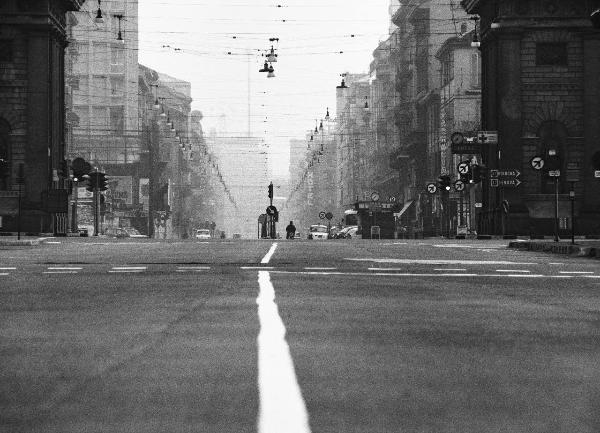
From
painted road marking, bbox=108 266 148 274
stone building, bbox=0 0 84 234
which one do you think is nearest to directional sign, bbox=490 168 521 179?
stone building, bbox=0 0 84 234

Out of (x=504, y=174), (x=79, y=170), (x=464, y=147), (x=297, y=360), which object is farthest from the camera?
(x=79, y=170)

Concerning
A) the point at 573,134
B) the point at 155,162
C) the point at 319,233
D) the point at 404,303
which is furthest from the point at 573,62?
the point at 155,162

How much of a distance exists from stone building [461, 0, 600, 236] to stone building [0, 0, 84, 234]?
21.5 m

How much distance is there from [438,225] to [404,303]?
91.1 meters

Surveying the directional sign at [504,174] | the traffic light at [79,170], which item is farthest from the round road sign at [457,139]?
the traffic light at [79,170]

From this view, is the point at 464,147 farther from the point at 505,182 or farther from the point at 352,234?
the point at 352,234

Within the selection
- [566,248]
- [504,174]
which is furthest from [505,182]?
[566,248]

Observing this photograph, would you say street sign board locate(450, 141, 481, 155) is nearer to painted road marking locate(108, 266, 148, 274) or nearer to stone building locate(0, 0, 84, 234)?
stone building locate(0, 0, 84, 234)

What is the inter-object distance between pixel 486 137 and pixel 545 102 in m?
3.43

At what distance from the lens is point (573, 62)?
217 ft

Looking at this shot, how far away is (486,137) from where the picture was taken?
65.2m

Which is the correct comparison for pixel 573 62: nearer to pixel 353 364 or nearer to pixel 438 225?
pixel 438 225

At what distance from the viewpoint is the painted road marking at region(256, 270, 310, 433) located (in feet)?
16.5

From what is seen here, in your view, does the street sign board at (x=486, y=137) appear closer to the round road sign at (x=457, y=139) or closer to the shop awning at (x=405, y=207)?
the round road sign at (x=457, y=139)
